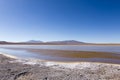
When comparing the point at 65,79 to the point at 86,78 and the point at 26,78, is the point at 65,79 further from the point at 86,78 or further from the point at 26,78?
the point at 26,78

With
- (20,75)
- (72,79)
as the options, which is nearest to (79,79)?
(72,79)

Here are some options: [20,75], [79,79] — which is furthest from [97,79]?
[20,75]

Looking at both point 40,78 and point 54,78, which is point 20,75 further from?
point 54,78

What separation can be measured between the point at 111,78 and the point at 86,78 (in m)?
1.58

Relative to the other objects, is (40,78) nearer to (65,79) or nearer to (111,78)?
(65,79)

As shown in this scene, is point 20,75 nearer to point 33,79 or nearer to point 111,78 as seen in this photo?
point 33,79

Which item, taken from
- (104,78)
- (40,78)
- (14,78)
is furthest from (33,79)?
(104,78)

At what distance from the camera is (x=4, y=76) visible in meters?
8.02

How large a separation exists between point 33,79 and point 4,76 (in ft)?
6.75

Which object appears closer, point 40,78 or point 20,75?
point 40,78

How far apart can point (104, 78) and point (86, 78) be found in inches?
44.2

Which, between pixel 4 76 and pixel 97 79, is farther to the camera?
pixel 4 76

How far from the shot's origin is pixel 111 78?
768cm

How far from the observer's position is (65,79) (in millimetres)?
7457
